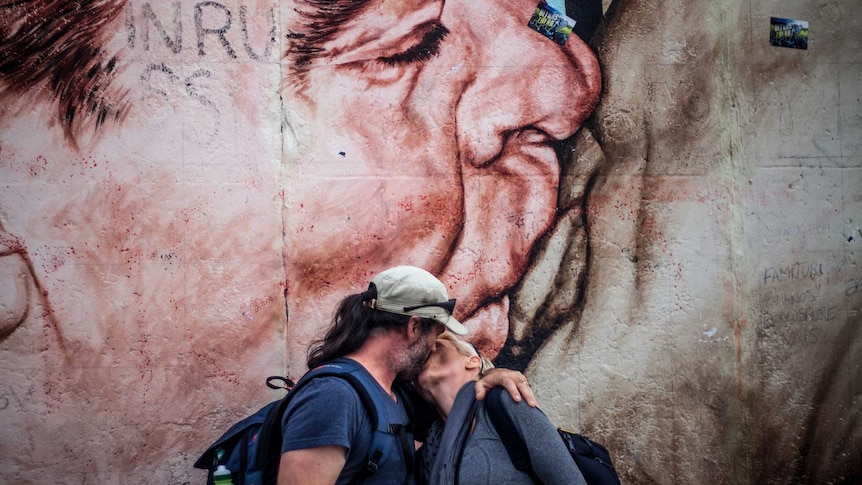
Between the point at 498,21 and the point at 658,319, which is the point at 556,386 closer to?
the point at 658,319

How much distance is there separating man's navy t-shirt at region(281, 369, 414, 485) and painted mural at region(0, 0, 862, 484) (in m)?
1.35

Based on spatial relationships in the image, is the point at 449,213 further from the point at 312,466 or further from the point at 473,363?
the point at 312,466

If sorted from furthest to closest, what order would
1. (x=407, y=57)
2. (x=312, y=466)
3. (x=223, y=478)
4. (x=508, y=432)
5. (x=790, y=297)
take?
(x=790, y=297), (x=407, y=57), (x=223, y=478), (x=508, y=432), (x=312, y=466)

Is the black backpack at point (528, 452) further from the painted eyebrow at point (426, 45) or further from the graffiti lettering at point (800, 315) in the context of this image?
the painted eyebrow at point (426, 45)

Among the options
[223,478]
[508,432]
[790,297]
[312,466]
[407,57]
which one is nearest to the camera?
[312,466]

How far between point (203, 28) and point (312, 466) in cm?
248

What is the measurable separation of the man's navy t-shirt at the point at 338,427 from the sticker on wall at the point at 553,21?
236 cm

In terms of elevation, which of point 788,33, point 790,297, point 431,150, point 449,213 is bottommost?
point 790,297

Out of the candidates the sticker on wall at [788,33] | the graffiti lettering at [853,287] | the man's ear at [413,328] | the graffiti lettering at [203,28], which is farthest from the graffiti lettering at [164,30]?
the graffiti lettering at [853,287]

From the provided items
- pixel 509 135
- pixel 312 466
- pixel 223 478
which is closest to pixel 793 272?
pixel 509 135

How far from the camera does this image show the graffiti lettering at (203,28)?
3615 mm

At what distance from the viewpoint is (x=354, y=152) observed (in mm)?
3725

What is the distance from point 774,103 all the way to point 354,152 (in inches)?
93.9

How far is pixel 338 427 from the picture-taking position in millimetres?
2254
